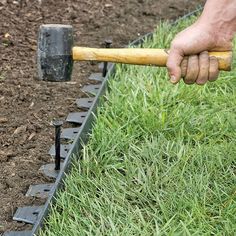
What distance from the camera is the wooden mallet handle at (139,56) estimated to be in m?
2.63

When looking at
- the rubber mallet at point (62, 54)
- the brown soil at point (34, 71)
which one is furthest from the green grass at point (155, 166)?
the rubber mallet at point (62, 54)

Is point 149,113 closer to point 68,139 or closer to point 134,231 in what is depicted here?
point 68,139

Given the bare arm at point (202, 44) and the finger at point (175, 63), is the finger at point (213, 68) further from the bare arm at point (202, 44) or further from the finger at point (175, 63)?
the finger at point (175, 63)

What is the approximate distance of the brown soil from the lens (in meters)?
3.17

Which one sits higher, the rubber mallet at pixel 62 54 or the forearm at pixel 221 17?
the forearm at pixel 221 17

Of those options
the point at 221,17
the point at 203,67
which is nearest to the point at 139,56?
the point at 203,67

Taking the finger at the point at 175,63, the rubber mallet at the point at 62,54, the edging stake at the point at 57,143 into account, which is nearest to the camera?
the finger at the point at 175,63

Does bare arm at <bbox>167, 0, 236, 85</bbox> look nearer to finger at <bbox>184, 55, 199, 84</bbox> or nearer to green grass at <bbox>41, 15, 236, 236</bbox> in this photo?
finger at <bbox>184, 55, 199, 84</bbox>

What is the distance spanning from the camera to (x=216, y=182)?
3.08 m

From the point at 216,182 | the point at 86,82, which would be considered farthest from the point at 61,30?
the point at 86,82

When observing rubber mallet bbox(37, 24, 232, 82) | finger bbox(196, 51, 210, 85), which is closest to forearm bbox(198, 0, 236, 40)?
finger bbox(196, 51, 210, 85)

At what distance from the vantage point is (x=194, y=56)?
8.63 feet

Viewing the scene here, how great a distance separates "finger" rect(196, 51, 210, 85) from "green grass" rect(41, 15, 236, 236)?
0.59 m

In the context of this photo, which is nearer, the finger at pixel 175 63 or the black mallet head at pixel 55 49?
the finger at pixel 175 63
